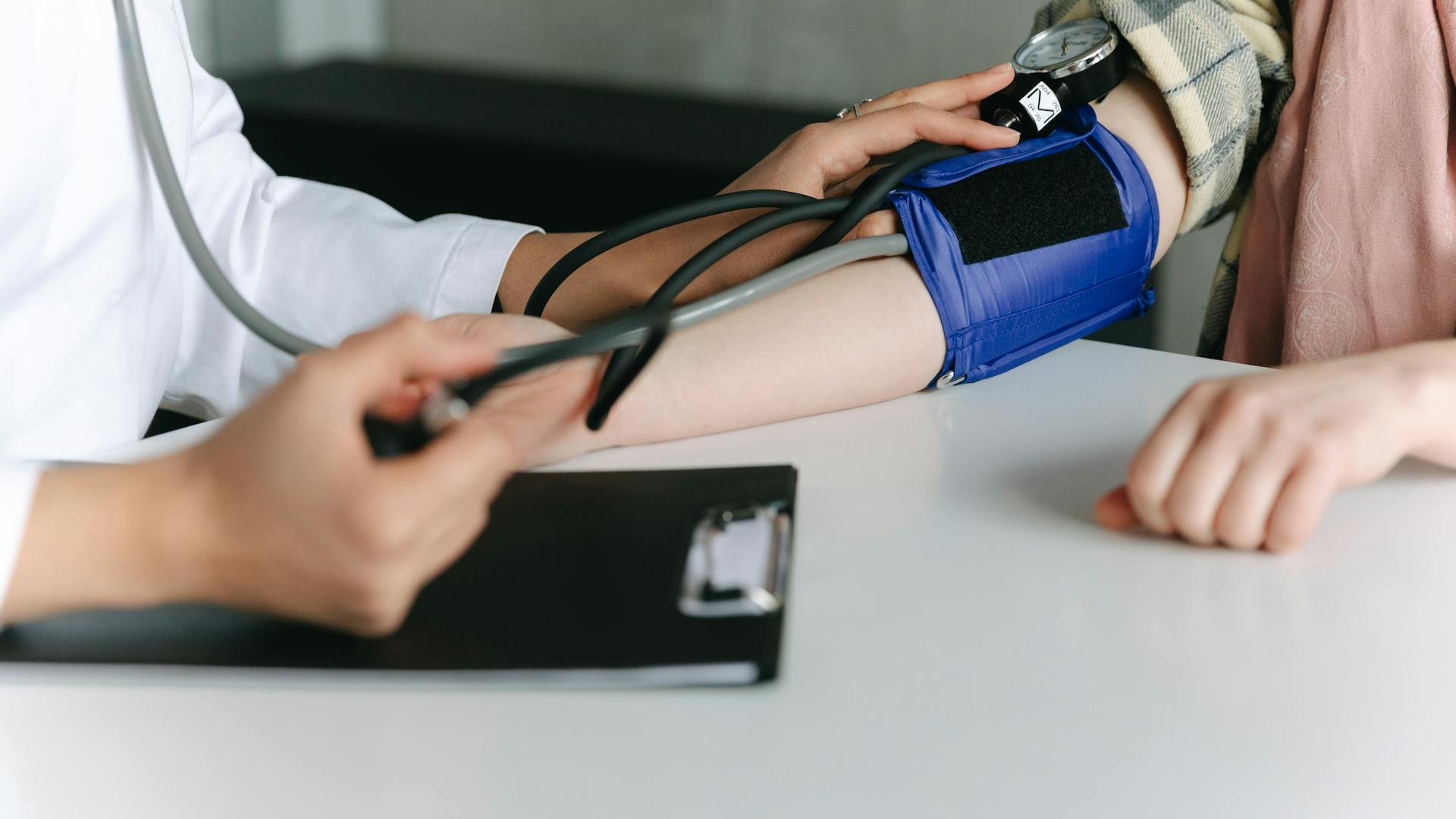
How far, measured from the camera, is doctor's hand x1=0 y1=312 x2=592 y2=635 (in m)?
0.37

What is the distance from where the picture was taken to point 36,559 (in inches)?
17.0

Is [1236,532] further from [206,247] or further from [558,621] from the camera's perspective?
[206,247]

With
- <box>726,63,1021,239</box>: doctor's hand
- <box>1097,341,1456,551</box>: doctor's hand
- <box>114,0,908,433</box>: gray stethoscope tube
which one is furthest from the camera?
<box>726,63,1021,239</box>: doctor's hand

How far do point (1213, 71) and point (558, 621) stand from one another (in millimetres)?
620

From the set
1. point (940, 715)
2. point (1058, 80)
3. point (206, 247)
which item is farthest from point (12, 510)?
point (1058, 80)

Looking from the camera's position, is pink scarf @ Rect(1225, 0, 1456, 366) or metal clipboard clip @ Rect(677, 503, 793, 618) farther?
pink scarf @ Rect(1225, 0, 1456, 366)

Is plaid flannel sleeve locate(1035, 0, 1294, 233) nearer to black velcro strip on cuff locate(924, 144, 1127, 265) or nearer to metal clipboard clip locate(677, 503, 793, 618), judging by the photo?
black velcro strip on cuff locate(924, 144, 1127, 265)

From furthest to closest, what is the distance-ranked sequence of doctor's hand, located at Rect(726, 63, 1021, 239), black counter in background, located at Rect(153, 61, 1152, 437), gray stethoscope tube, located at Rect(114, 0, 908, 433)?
black counter in background, located at Rect(153, 61, 1152, 437), doctor's hand, located at Rect(726, 63, 1021, 239), gray stethoscope tube, located at Rect(114, 0, 908, 433)

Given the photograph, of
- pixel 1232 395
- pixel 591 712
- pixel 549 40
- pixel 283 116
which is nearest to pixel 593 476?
pixel 591 712

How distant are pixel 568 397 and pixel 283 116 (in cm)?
196

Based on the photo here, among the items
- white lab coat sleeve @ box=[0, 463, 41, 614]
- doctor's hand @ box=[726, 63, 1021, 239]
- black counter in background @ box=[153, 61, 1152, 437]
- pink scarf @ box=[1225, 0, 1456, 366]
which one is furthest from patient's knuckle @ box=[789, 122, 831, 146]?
black counter in background @ box=[153, 61, 1152, 437]

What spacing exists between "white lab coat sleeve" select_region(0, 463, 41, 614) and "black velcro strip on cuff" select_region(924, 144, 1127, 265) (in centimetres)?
49

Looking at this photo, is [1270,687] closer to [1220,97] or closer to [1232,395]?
[1232,395]

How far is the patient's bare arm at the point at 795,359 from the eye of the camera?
0.61m
